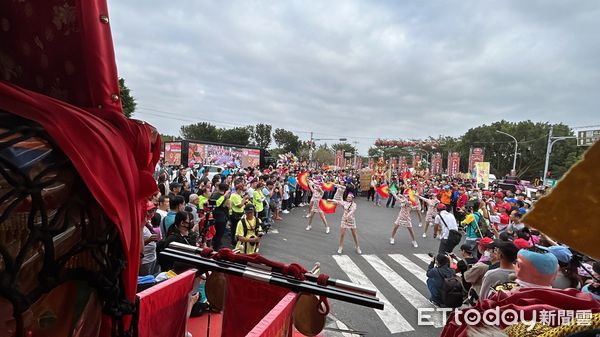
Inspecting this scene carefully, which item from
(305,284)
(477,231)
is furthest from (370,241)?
(305,284)

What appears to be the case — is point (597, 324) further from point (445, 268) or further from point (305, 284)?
point (445, 268)

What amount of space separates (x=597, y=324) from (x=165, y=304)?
2199 millimetres

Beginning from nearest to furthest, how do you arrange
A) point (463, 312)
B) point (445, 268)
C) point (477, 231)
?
point (463, 312) < point (445, 268) < point (477, 231)

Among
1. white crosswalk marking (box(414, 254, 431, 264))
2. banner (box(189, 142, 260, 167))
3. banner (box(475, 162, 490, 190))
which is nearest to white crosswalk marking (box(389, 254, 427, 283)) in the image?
white crosswalk marking (box(414, 254, 431, 264))

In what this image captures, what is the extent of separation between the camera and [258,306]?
2580mm

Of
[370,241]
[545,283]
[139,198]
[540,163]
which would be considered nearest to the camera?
[139,198]

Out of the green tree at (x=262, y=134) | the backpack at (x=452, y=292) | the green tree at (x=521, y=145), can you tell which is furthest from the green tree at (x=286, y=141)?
the backpack at (x=452, y=292)

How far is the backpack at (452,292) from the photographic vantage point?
4906mm

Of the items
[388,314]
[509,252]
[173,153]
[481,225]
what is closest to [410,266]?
[481,225]

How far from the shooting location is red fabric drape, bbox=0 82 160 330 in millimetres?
870

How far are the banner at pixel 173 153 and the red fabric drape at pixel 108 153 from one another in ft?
72.9

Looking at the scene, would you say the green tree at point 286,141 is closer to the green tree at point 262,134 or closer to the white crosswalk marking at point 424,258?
the green tree at point 262,134

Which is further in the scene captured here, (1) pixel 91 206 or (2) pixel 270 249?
(2) pixel 270 249

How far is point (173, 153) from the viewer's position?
2252 centimetres
